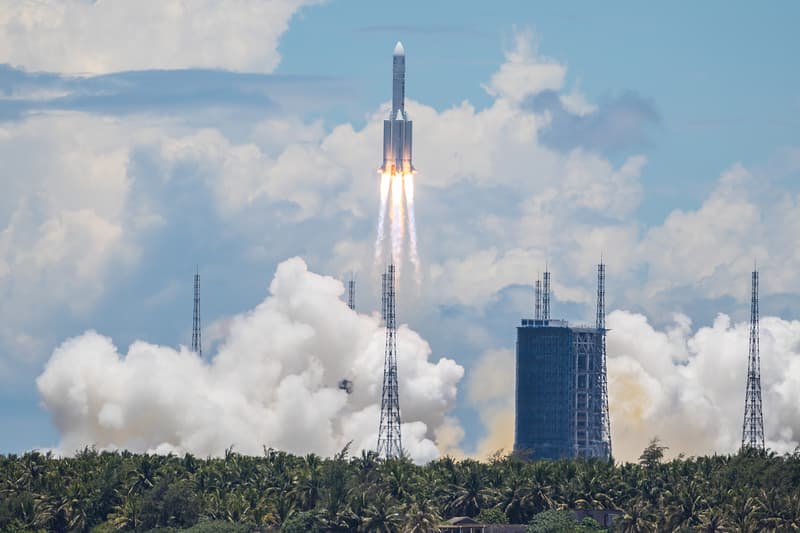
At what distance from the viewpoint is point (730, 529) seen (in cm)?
19275

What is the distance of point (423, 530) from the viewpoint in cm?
19962

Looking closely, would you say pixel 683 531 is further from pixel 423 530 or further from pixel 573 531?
pixel 423 530

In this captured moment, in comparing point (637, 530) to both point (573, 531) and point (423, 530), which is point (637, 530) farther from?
point (423, 530)

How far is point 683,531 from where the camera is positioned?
638 ft

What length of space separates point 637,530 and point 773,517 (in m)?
12.9

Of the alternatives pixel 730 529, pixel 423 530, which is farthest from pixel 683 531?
pixel 423 530

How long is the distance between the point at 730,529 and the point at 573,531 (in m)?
15.3

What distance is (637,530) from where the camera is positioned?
655ft

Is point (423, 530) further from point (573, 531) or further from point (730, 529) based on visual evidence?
point (730, 529)

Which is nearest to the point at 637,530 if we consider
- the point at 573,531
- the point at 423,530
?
the point at 573,531

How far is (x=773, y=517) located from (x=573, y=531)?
18755 millimetres

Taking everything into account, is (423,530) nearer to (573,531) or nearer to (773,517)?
(573,531)

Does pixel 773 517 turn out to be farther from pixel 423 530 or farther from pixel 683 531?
pixel 423 530

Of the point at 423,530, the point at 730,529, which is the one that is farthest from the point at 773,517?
the point at 423,530
